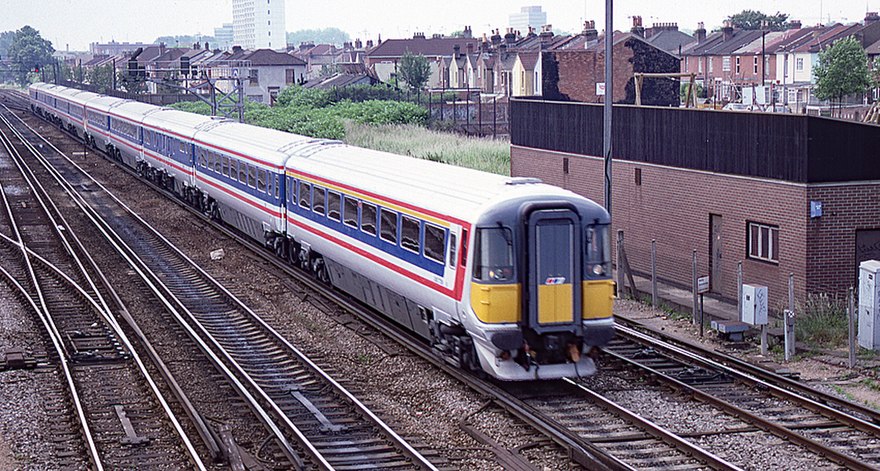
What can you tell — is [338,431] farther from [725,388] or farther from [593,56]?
[593,56]

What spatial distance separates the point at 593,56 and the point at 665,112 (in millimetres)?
22242

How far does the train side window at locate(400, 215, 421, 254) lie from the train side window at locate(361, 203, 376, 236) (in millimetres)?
1315

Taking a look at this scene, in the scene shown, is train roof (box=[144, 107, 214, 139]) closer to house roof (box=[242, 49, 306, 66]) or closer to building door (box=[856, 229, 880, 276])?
building door (box=[856, 229, 880, 276])

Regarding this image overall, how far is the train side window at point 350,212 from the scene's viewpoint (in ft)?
64.0

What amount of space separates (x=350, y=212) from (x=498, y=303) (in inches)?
235

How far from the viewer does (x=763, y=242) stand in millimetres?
20531

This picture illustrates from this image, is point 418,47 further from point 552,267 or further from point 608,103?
point 552,267

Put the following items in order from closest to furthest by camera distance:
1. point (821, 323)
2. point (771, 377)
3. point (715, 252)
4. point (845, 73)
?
point (771, 377), point (821, 323), point (715, 252), point (845, 73)

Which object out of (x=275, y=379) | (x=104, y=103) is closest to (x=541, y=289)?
(x=275, y=379)

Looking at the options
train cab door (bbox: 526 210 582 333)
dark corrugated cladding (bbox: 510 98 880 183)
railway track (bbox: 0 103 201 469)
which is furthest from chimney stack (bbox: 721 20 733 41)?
train cab door (bbox: 526 210 582 333)

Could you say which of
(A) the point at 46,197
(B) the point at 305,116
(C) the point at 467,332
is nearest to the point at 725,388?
(C) the point at 467,332

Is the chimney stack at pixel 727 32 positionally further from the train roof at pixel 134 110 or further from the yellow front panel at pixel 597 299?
the yellow front panel at pixel 597 299

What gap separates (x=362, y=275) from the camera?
776 inches

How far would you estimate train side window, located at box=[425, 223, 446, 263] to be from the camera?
1564 centimetres
